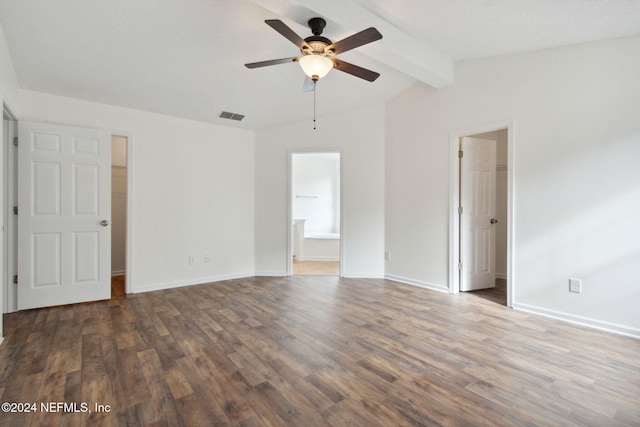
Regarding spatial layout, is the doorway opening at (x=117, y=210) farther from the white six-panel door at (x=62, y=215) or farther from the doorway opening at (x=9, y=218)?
the doorway opening at (x=9, y=218)

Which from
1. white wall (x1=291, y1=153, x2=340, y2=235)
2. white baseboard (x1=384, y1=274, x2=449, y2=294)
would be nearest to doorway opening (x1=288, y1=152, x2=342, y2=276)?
white wall (x1=291, y1=153, x2=340, y2=235)

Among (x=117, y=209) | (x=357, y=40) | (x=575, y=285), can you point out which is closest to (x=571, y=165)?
(x=575, y=285)

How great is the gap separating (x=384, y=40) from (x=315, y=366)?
9.18 feet

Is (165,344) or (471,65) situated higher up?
(471,65)

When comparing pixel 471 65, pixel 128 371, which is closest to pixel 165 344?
pixel 128 371

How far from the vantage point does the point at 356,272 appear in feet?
16.1

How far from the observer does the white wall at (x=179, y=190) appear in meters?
3.83

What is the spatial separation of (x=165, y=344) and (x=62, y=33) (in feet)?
8.69

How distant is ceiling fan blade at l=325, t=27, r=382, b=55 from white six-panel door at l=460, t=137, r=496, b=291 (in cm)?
240

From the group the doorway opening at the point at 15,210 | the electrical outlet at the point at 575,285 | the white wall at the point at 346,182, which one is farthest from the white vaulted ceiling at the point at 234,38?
the electrical outlet at the point at 575,285

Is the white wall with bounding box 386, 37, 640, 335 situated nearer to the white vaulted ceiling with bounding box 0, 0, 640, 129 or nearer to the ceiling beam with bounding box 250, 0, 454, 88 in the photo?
the white vaulted ceiling with bounding box 0, 0, 640, 129

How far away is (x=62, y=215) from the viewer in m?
3.48

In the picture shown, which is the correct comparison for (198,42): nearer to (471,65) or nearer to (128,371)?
(128,371)

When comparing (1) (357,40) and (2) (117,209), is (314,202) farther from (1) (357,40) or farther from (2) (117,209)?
(1) (357,40)
